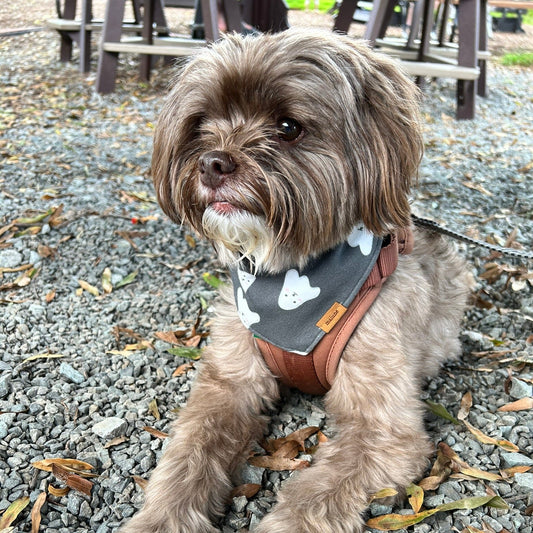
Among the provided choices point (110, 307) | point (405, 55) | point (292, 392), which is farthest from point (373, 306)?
point (405, 55)

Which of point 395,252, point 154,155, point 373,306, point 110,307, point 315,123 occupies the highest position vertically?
point 315,123

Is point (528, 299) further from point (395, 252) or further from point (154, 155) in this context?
point (154, 155)

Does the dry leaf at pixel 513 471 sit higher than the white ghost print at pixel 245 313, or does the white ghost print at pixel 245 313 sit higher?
the white ghost print at pixel 245 313

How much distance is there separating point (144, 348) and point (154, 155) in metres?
1.27

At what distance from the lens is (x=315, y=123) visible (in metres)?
2.28

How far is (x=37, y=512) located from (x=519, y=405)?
226cm

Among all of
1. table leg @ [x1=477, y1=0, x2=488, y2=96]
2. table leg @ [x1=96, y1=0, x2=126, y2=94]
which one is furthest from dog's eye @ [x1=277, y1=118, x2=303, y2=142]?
table leg @ [x1=477, y1=0, x2=488, y2=96]

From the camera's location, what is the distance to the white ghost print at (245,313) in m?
2.71

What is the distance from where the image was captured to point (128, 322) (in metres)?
3.80

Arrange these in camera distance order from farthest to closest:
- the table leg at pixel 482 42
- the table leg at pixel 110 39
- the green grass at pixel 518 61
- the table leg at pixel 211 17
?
the green grass at pixel 518 61, the table leg at pixel 482 42, the table leg at pixel 110 39, the table leg at pixel 211 17

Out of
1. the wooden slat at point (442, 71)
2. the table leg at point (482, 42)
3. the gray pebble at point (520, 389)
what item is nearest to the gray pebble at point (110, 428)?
the gray pebble at point (520, 389)

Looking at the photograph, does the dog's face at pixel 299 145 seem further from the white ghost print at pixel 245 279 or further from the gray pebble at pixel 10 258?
the gray pebble at pixel 10 258

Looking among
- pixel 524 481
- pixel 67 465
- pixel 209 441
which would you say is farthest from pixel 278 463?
pixel 524 481

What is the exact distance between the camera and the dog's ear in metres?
2.30
